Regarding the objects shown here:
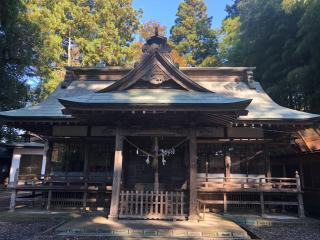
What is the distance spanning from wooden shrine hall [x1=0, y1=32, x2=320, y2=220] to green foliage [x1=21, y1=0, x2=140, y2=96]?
13.1 m

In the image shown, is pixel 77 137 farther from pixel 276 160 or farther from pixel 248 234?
pixel 276 160

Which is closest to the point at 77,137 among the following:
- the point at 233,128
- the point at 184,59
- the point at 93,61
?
the point at 233,128

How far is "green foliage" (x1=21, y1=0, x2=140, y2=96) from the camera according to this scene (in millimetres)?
24438

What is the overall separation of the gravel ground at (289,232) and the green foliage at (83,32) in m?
20.6

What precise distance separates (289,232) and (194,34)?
33.3m

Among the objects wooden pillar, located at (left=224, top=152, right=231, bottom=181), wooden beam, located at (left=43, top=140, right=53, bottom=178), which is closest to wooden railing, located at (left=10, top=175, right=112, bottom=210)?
wooden beam, located at (left=43, top=140, right=53, bottom=178)

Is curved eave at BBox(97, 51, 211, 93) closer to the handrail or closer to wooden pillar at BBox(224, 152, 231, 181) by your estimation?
wooden pillar at BBox(224, 152, 231, 181)

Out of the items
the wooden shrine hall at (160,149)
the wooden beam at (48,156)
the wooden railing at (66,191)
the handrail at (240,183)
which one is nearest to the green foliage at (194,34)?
the wooden shrine hall at (160,149)

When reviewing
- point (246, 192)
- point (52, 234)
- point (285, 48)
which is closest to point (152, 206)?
point (52, 234)

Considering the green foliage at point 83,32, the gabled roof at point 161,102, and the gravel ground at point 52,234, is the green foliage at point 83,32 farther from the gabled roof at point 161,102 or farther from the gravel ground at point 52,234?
the gabled roof at point 161,102

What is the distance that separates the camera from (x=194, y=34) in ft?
126

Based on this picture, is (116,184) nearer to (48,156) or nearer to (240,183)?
(48,156)

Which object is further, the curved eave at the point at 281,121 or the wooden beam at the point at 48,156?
the wooden beam at the point at 48,156

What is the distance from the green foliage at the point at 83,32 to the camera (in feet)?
80.2
